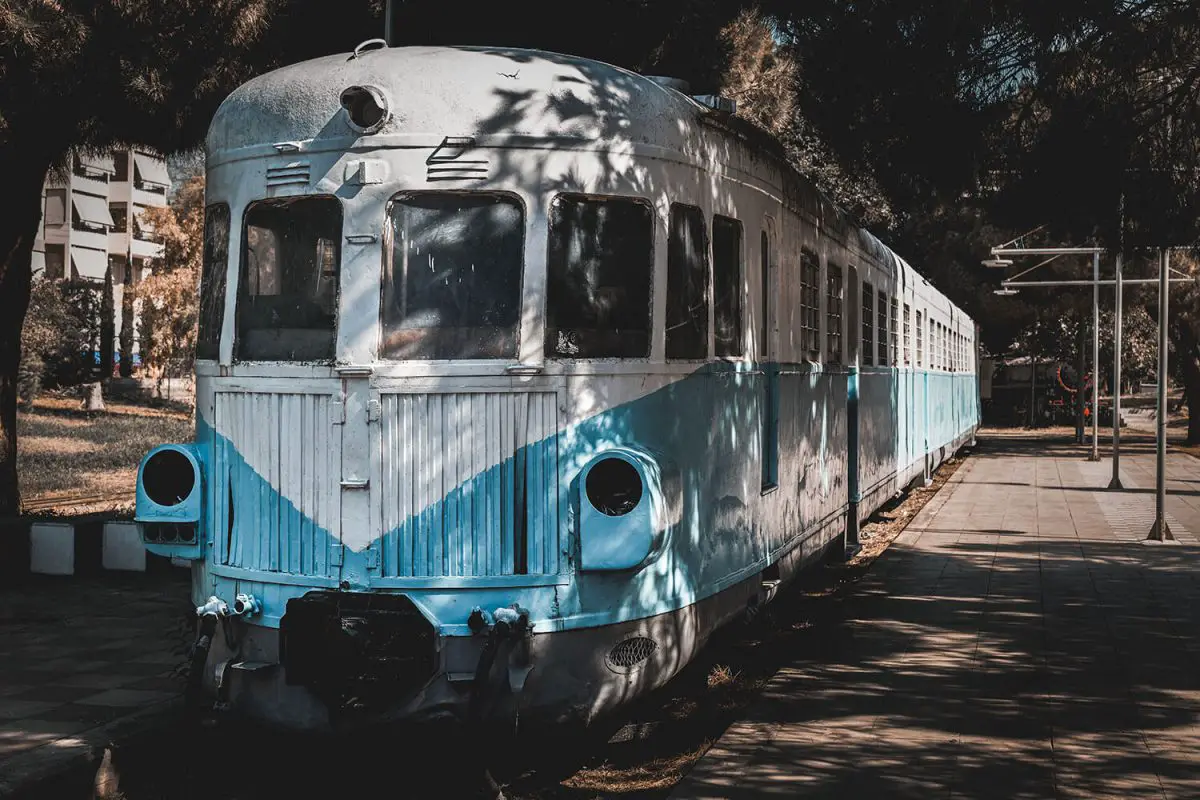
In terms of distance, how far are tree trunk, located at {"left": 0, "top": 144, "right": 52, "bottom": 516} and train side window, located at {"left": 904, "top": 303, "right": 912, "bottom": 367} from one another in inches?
380

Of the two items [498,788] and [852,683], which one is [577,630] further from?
[852,683]

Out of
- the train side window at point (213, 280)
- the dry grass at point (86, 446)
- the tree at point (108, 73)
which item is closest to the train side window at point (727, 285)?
the train side window at point (213, 280)

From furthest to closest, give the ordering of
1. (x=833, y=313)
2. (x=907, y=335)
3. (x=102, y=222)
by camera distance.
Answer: (x=102, y=222), (x=907, y=335), (x=833, y=313)

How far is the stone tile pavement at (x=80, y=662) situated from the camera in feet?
20.8

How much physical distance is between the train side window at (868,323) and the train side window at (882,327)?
0.90 ft

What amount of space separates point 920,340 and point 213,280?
1339cm

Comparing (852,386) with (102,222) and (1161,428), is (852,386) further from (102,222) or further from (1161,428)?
(102,222)

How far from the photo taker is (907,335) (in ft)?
54.7

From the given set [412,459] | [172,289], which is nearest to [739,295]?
[412,459]

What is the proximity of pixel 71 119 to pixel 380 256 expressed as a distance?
6.90m

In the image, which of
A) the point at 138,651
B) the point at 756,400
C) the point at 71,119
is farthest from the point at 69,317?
the point at 756,400

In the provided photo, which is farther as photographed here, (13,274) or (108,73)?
(13,274)

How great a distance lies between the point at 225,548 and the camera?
20.4 ft

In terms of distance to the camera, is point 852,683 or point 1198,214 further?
point 1198,214
